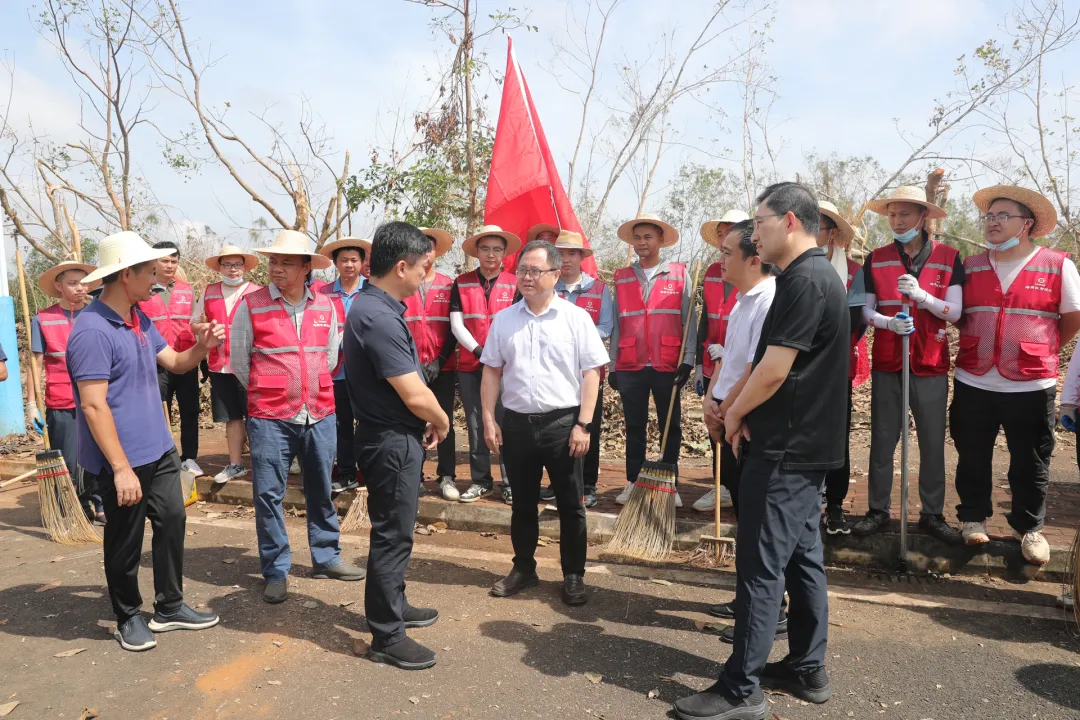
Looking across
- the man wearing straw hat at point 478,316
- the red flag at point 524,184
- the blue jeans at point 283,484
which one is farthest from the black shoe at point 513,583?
the red flag at point 524,184

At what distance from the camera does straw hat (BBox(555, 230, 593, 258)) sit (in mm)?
6199

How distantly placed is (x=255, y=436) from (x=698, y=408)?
613cm

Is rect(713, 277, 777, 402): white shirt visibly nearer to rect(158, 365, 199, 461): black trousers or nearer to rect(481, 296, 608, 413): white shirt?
rect(481, 296, 608, 413): white shirt

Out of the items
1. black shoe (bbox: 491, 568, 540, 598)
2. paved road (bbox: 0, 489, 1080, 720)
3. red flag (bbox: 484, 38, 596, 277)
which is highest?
red flag (bbox: 484, 38, 596, 277)

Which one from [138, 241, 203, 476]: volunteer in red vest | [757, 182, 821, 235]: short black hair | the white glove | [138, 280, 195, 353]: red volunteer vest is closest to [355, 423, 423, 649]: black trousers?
[757, 182, 821, 235]: short black hair

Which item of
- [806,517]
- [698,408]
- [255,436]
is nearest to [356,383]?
[255,436]

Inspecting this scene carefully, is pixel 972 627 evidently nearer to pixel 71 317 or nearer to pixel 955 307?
pixel 955 307

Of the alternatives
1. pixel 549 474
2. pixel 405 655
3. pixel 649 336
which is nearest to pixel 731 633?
pixel 549 474

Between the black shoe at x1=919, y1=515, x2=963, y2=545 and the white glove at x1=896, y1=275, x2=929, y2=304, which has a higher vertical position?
the white glove at x1=896, y1=275, x2=929, y2=304

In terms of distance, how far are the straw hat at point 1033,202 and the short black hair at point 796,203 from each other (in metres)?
2.19

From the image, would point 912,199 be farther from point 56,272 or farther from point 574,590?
point 56,272

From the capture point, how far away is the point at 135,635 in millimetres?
3898

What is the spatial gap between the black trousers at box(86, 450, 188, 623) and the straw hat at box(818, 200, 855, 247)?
4.33 meters

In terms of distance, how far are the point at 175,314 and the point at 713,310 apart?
512cm
